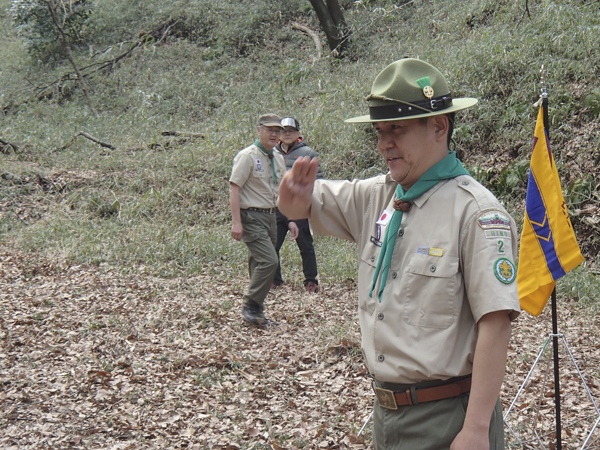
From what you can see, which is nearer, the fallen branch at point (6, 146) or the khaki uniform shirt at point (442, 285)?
the khaki uniform shirt at point (442, 285)

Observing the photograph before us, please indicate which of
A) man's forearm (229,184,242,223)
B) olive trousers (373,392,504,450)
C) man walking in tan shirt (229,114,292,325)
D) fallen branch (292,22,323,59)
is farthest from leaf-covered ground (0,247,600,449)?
fallen branch (292,22,323,59)

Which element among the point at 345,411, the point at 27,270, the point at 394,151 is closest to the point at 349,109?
the point at 27,270

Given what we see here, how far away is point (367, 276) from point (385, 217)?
0.24 m

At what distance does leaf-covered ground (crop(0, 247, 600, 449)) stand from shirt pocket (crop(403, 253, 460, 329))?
2025 millimetres

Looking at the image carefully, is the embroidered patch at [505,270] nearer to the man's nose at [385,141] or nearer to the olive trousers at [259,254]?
the man's nose at [385,141]

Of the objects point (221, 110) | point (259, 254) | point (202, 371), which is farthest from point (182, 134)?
point (202, 371)

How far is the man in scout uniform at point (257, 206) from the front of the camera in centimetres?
627

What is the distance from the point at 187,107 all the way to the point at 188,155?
4.34m

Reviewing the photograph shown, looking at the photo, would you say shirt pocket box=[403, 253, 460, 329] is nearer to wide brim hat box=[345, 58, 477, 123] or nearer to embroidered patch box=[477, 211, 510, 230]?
embroidered patch box=[477, 211, 510, 230]

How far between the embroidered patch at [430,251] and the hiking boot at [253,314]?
4544 millimetres

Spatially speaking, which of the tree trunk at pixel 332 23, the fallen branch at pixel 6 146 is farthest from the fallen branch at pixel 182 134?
the tree trunk at pixel 332 23

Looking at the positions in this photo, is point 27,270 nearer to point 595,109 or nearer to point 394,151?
point 394,151

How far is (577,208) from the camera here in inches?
324

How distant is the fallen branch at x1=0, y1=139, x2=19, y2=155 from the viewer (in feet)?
43.3
